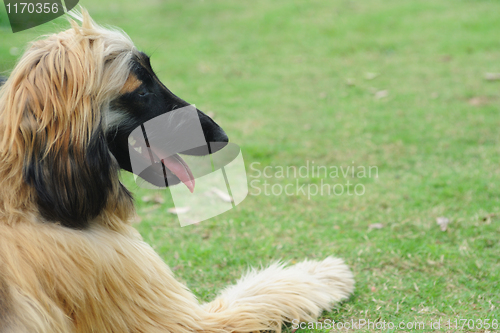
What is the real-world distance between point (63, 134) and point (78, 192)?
0.25m

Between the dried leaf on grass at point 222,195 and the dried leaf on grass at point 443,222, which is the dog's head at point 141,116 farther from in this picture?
the dried leaf on grass at point 443,222

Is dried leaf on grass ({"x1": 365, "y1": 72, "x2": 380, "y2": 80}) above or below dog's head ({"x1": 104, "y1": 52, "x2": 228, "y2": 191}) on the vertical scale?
below

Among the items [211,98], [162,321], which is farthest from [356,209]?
[211,98]

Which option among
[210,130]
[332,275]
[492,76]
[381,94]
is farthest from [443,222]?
[492,76]

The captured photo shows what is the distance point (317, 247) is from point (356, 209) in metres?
0.73

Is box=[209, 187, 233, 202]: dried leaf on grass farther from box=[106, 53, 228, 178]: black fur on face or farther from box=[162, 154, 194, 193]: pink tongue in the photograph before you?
box=[106, 53, 228, 178]: black fur on face

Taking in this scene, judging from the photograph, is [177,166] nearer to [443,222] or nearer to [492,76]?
[443,222]

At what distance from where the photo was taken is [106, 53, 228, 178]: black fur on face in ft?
7.60

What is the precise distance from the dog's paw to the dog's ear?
5.11ft

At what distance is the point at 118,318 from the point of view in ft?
7.66

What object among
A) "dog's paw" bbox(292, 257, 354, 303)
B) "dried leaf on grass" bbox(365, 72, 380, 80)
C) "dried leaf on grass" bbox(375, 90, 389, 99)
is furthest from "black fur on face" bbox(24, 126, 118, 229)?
"dried leaf on grass" bbox(365, 72, 380, 80)

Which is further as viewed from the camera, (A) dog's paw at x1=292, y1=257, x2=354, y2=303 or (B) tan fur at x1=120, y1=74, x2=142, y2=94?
(A) dog's paw at x1=292, y1=257, x2=354, y2=303

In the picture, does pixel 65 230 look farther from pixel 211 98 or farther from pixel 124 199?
pixel 211 98

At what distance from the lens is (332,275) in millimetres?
3197
